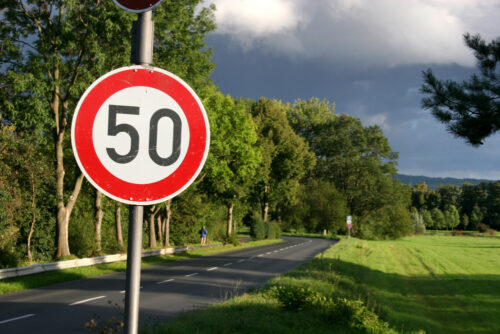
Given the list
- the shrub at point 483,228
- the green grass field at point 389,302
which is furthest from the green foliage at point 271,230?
the shrub at point 483,228

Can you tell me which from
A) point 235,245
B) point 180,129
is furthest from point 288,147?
point 180,129

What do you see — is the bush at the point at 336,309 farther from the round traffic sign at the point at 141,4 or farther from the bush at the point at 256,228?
the bush at the point at 256,228

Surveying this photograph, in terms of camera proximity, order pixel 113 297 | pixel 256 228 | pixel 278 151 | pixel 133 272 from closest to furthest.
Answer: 1. pixel 133 272
2. pixel 113 297
3. pixel 256 228
4. pixel 278 151

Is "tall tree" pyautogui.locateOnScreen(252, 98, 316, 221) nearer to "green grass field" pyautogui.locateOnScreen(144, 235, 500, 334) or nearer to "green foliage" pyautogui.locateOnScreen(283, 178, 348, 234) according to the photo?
"green foliage" pyautogui.locateOnScreen(283, 178, 348, 234)

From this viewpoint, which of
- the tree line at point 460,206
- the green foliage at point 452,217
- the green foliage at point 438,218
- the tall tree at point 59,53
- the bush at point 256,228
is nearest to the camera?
the tall tree at point 59,53

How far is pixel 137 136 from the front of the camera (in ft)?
7.46

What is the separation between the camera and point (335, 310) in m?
9.00

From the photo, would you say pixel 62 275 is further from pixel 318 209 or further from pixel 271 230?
pixel 318 209

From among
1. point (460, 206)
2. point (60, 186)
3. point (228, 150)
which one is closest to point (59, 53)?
point (60, 186)

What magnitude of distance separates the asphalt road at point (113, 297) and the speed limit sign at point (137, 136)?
178 inches

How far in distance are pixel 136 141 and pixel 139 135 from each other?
0.10 feet

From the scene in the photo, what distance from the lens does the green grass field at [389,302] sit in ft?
27.2

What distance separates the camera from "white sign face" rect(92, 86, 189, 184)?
7.36ft

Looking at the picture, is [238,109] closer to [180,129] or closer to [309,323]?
[309,323]
